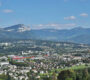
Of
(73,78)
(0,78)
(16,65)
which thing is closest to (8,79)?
(0,78)

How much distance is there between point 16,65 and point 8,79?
2762 centimetres

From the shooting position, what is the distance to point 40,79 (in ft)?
158

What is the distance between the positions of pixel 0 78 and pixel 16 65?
88.8ft

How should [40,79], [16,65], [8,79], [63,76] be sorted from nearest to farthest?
[63,76] < [40,79] < [8,79] < [16,65]

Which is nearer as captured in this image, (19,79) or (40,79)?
(40,79)

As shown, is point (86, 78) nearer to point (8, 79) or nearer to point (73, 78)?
point (73, 78)

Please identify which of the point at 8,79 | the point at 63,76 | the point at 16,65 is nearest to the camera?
the point at 63,76

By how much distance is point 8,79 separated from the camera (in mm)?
51281

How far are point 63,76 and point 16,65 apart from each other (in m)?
46.8

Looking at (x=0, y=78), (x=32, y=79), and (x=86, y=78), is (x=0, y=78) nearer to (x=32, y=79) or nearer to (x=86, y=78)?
(x=32, y=79)

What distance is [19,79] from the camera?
170 ft

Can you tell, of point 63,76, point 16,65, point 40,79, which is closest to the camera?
point 63,76

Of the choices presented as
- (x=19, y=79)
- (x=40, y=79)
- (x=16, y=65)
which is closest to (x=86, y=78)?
(x=40, y=79)

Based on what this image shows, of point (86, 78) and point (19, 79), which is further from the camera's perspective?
point (19, 79)
